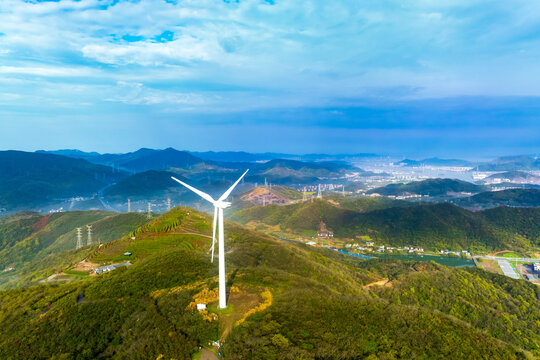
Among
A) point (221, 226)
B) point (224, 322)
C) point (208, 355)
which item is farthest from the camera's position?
point (224, 322)

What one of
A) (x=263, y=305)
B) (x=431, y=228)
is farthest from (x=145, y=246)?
(x=431, y=228)

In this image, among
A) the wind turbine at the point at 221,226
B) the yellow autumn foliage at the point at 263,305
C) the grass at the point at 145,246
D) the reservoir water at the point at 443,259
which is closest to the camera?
the wind turbine at the point at 221,226

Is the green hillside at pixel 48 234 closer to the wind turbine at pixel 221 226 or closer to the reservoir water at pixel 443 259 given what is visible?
the wind turbine at pixel 221 226

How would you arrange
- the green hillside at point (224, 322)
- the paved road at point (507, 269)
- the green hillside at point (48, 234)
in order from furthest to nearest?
the green hillside at point (48, 234) < the paved road at point (507, 269) < the green hillside at point (224, 322)

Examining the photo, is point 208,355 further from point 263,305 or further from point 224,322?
point 263,305

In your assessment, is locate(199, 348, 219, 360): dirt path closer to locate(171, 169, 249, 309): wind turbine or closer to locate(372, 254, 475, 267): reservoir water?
locate(171, 169, 249, 309): wind turbine

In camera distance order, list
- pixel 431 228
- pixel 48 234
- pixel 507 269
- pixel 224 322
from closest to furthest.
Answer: pixel 224 322 < pixel 507 269 < pixel 48 234 < pixel 431 228

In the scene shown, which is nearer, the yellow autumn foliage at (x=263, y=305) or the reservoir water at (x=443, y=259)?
the yellow autumn foliage at (x=263, y=305)

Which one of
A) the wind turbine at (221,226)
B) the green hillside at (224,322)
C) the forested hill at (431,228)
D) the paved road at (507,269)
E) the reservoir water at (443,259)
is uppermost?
the wind turbine at (221,226)

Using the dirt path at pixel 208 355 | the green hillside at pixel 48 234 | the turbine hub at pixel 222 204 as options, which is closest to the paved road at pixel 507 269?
the dirt path at pixel 208 355

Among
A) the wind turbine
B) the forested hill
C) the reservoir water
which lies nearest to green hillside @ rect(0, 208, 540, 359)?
the wind turbine
